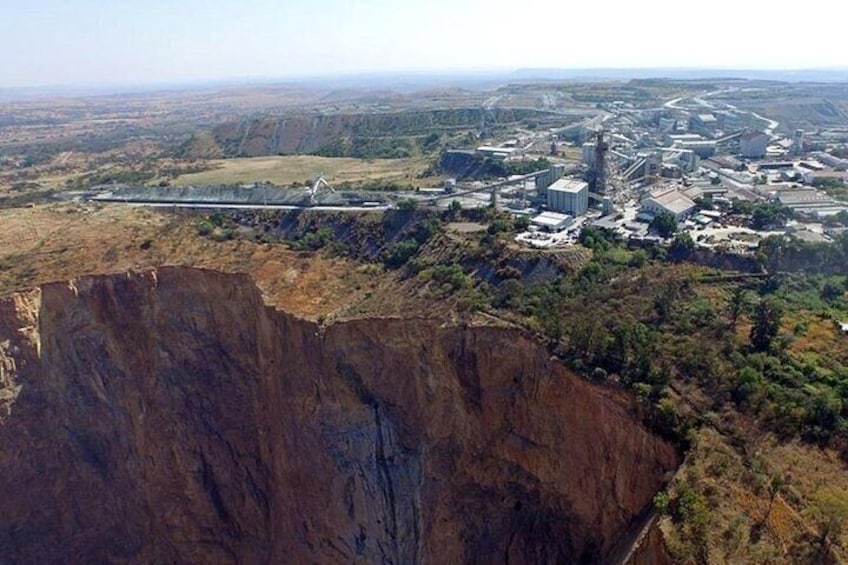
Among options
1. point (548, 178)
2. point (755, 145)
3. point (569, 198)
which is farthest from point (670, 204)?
point (755, 145)

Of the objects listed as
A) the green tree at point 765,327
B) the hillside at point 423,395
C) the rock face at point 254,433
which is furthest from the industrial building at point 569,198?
the green tree at point 765,327

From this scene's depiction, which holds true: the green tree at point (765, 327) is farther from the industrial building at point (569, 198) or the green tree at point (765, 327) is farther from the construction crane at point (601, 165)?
the construction crane at point (601, 165)

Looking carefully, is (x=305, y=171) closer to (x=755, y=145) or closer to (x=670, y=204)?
(x=670, y=204)

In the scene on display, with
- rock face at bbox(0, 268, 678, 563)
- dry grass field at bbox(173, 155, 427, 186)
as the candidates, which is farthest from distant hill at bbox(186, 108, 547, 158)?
rock face at bbox(0, 268, 678, 563)

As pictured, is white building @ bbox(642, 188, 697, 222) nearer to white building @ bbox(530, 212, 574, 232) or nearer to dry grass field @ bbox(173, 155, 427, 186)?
white building @ bbox(530, 212, 574, 232)

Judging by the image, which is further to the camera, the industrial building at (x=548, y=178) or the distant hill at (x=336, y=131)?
the distant hill at (x=336, y=131)
